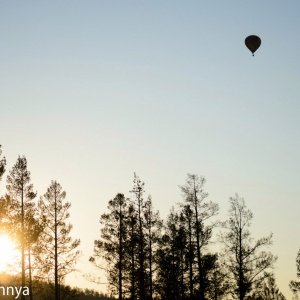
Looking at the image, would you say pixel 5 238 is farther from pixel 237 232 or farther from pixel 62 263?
pixel 237 232

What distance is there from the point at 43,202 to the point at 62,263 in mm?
5204

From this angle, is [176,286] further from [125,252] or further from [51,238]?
[51,238]

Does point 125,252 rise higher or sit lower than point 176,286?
higher

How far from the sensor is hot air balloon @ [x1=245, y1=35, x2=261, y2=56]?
1753 inches

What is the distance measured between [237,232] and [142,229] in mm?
9230

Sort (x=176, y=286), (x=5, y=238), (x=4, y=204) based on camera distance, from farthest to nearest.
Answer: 1. (x=176, y=286)
2. (x=5, y=238)
3. (x=4, y=204)

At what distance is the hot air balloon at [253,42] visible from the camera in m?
44.5

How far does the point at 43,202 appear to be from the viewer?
35375 millimetres

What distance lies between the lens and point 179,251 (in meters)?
44.3

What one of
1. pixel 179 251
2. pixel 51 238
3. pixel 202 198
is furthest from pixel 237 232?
pixel 51 238

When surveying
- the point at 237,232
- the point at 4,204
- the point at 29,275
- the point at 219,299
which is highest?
the point at 4,204

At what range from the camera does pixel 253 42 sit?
147 feet

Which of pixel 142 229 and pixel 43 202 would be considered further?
pixel 142 229

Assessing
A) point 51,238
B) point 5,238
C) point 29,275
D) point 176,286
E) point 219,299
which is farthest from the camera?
point 219,299
